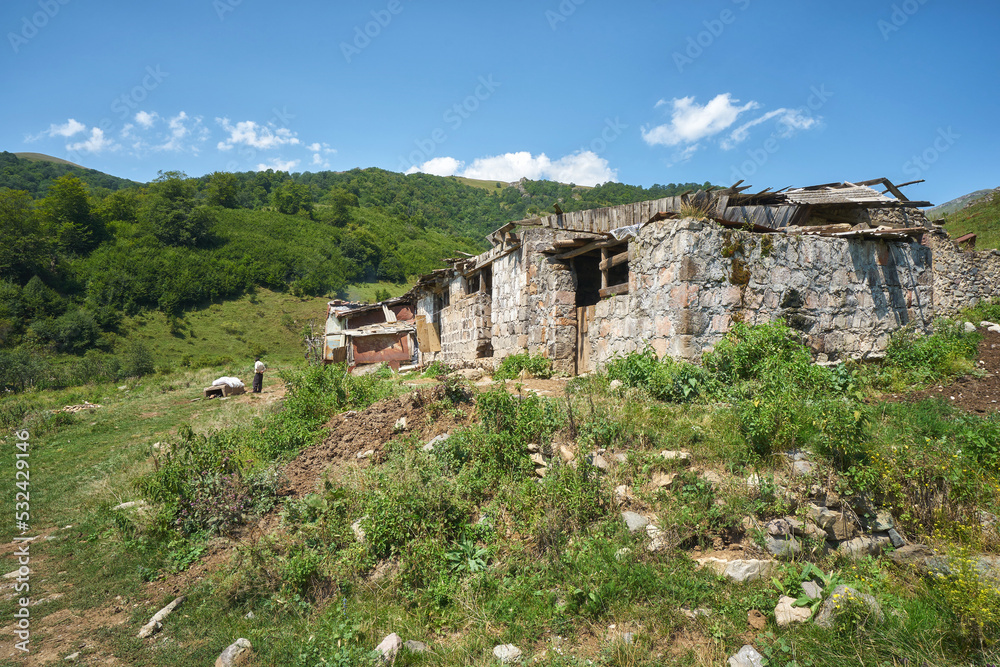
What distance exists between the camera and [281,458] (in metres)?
6.98

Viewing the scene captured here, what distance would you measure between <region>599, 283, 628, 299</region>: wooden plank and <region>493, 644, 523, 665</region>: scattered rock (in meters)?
6.38

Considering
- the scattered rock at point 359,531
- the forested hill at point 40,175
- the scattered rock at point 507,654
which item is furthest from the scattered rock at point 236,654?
the forested hill at point 40,175

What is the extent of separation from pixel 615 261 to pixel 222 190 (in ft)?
231

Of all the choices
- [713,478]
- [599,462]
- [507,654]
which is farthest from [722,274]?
[507,654]

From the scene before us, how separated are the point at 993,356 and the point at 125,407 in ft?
70.0

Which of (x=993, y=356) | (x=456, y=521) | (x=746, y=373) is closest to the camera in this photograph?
(x=456, y=521)

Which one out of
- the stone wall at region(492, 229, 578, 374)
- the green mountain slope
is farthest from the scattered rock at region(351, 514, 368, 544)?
the green mountain slope

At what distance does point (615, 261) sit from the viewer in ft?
29.8

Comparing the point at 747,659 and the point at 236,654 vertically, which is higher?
the point at 747,659

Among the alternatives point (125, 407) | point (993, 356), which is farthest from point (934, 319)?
point (125, 407)

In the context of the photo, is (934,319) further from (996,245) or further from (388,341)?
(388,341)

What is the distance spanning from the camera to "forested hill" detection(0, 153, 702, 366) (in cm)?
4084

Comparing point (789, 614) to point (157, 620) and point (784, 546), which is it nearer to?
point (784, 546)

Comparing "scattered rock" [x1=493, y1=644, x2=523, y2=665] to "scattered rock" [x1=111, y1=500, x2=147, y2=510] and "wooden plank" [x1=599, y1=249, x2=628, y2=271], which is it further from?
"wooden plank" [x1=599, y1=249, x2=628, y2=271]
